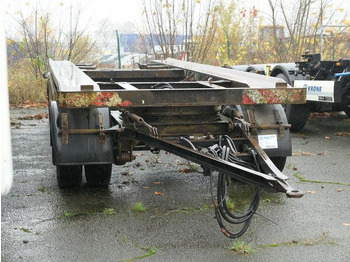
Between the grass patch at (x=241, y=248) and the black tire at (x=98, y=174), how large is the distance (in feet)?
5.98

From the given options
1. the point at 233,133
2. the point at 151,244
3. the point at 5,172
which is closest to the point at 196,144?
the point at 233,133

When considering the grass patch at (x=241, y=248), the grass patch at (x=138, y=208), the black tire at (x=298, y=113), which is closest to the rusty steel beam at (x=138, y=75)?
the black tire at (x=298, y=113)

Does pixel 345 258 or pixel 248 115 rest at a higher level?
pixel 248 115

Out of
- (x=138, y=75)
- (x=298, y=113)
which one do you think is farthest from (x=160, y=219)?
(x=298, y=113)

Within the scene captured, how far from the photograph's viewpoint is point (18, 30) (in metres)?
15.8

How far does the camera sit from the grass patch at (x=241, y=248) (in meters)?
3.98

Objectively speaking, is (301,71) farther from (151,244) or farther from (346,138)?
(151,244)

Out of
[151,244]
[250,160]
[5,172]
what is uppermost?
[5,172]

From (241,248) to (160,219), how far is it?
0.97 metres

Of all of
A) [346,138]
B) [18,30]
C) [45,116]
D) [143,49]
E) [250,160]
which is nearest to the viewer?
[250,160]

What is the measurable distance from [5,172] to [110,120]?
390 centimetres

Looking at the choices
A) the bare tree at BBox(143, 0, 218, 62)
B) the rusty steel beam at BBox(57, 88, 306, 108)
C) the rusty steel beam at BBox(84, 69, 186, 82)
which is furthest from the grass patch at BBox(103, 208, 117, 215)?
the bare tree at BBox(143, 0, 218, 62)

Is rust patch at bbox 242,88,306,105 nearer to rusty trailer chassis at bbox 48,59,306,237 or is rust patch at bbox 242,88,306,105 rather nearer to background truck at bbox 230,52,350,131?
rusty trailer chassis at bbox 48,59,306,237

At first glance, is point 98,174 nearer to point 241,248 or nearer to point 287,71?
point 241,248
